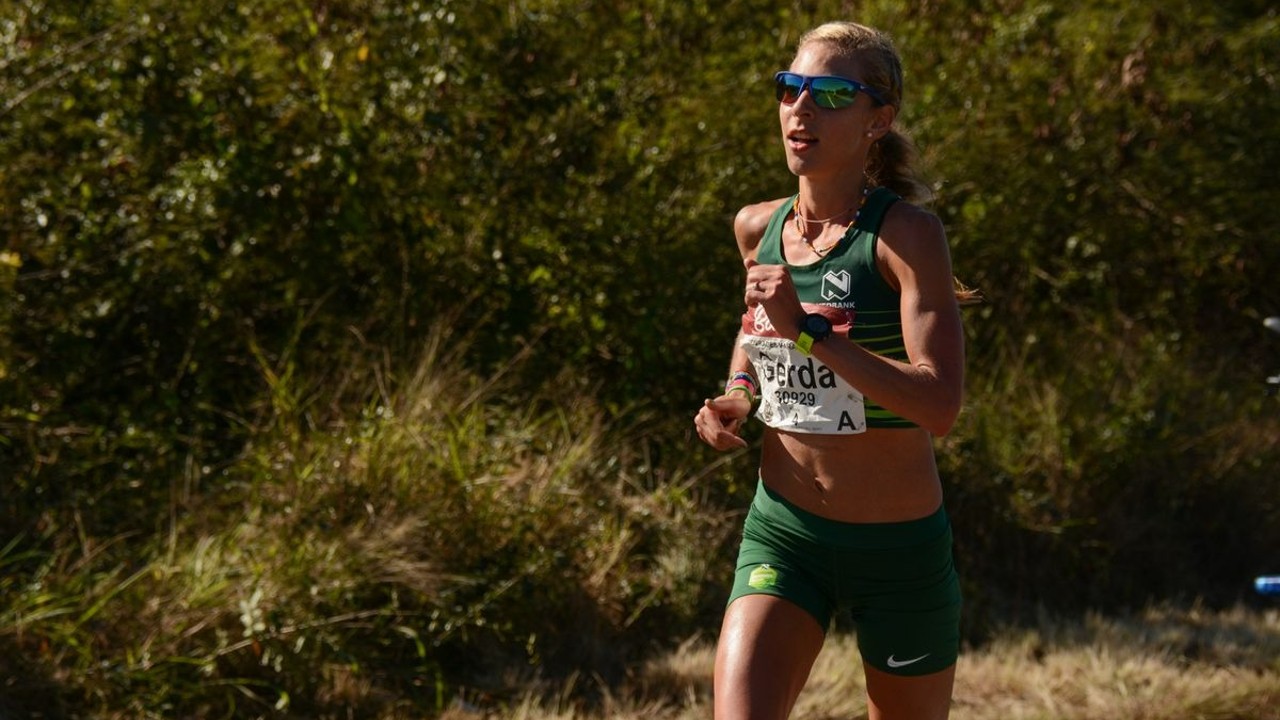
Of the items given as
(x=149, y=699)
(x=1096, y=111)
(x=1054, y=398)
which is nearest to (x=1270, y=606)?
(x=1054, y=398)

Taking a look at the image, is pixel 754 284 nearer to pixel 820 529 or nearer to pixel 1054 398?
pixel 820 529

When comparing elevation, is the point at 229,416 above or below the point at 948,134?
below

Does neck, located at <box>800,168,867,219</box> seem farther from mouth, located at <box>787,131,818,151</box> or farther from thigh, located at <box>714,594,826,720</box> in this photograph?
thigh, located at <box>714,594,826,720</box>

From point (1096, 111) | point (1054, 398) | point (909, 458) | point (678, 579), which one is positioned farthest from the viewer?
point (1096, 111)

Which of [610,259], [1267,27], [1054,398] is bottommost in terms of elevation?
[1054,398]

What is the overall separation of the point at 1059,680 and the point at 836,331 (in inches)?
119

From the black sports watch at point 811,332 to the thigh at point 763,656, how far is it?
1.90 ft

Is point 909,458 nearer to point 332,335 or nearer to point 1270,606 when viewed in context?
point 332,335

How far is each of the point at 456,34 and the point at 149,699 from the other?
299cm

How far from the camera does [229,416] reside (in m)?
6.26

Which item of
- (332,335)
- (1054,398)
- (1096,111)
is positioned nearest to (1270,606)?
(1054,398)

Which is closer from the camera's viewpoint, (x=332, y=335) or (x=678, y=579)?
(x=678, y=579)

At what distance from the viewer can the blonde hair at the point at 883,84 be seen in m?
3.51

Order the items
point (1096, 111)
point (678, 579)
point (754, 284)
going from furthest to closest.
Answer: point (1096, 111), point (678, 579), point (754, 284)
